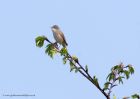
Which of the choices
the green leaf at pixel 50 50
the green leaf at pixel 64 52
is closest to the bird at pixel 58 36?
the green leaf at pixel 50 50

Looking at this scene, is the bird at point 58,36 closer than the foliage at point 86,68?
No

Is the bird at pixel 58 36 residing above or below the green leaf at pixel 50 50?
above

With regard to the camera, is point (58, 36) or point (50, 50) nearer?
point (50, 50)

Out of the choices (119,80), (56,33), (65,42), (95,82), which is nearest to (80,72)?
(95,82)

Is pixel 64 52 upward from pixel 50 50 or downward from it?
downward

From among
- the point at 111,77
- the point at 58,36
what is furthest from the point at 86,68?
the point at 58,36

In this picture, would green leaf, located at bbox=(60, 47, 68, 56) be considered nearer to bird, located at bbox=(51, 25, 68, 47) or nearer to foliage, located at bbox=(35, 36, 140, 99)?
foliage, located at bbox=(35, 36, 140, 99)

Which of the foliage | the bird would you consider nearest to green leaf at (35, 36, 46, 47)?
the foliage

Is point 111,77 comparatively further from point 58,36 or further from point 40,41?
point 58,36

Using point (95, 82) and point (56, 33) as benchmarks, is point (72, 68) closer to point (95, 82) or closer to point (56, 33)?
point (95, 82)

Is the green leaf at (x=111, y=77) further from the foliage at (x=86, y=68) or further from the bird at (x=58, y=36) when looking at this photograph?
the bird at (x=58, y=36)

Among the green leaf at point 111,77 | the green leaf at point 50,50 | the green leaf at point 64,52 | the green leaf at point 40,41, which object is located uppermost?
the green leaf at point 40,41

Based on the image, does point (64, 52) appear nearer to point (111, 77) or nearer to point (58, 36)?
point (111, 77)

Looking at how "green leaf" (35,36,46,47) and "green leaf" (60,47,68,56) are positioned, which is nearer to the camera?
"green leaf" (60,47,68,56)
